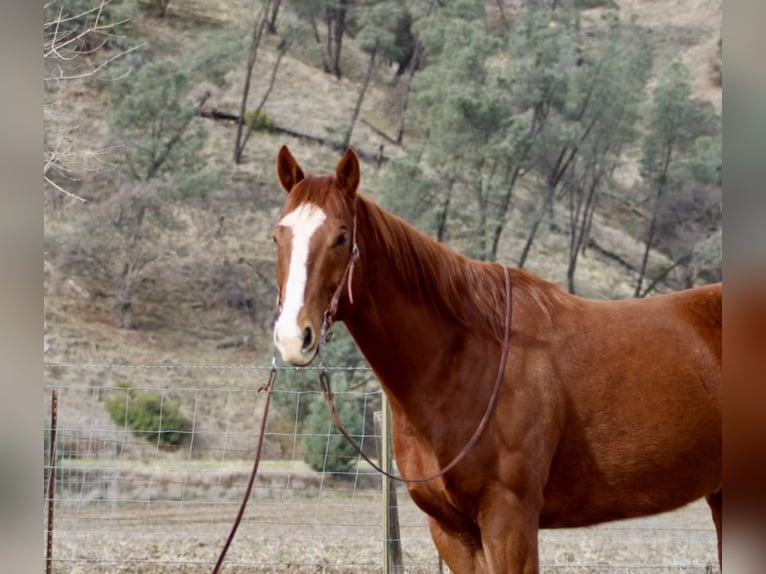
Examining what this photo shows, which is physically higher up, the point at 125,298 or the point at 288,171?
the point at 125,298

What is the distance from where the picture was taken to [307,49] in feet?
92.1

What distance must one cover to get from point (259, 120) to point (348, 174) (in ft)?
73.7

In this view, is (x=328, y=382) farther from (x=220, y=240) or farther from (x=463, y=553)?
(x=220, y=240)

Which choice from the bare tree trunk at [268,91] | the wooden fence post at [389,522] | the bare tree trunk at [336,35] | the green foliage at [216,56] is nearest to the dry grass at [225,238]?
the bare tree trunk at [268,91]

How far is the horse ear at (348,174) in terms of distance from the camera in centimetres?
331

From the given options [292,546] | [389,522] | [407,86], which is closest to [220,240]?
[407,86]

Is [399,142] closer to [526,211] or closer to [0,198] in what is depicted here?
[526,211]

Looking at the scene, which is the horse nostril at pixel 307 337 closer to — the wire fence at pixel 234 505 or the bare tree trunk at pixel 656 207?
the wire fence at pixel 234 505

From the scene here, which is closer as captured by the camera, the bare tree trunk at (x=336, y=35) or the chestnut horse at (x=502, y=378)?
the chestnut horse at (x=502, y=378)

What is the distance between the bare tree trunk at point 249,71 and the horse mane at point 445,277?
21.1 metres

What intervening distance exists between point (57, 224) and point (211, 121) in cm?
514

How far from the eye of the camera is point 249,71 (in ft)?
85.4

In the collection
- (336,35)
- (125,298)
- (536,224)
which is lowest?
(125,298)

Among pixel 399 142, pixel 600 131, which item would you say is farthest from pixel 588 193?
pixel 399 142
